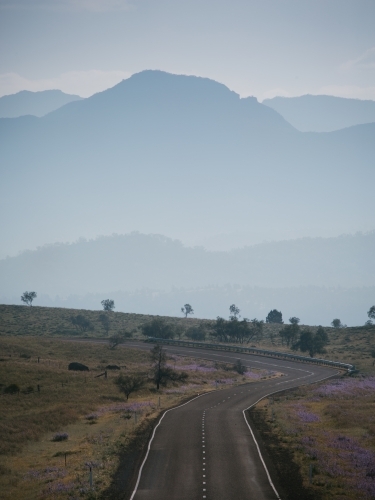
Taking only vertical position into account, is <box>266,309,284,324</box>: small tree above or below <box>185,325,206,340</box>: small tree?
above

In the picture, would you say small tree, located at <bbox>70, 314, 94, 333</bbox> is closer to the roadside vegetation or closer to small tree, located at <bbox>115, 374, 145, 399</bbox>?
small tree, located at <bbox>115, 374, 145, 399</bbox>

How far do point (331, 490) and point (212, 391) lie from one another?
38943 millimetres

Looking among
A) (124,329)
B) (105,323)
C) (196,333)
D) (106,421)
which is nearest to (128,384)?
(106,421)

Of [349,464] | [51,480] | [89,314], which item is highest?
[89,314]

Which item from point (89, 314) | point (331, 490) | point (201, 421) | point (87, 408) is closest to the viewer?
point (331, 490)

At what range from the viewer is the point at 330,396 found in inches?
2375

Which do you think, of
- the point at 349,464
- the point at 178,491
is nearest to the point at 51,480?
the point at 178,491

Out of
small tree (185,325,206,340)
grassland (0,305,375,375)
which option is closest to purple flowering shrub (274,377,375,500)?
grassland (0,305,375,375)

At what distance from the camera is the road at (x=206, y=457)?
29.0 meters

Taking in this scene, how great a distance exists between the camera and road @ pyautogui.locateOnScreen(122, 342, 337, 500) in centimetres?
2905

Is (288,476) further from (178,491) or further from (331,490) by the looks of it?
(178,491)

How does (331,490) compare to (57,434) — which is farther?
(57,434)

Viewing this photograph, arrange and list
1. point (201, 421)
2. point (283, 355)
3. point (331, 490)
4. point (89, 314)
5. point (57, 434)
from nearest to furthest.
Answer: point (331, 490)
point (57, 434)
point (201, 421)
point (283, 355)
point (89, 314)

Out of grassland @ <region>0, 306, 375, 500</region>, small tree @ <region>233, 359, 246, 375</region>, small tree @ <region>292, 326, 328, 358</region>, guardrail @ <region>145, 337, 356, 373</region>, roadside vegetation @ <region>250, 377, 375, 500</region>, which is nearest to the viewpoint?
roadside vegetation @ <region>250, 377, 375, 500</region>
